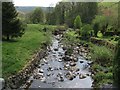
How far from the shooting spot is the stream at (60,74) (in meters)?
18.9

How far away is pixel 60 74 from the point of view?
21734 mm

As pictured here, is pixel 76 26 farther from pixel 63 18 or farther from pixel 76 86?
pixel 76 86

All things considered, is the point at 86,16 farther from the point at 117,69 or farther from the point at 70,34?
the point at 117,69

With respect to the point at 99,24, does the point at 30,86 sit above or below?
below

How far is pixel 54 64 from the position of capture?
25.8m

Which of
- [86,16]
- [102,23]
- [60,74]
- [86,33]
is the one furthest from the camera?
[86,16]

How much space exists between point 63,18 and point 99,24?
100 feet

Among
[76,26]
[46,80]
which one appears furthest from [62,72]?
[76,26]

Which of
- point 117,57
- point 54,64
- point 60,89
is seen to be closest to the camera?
point 117,57

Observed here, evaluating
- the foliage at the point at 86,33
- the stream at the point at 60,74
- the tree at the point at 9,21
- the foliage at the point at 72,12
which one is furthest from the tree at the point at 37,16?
the stream at the point at 60,74

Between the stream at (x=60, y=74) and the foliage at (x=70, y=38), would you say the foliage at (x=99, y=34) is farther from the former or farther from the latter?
the stream at (x=60, y=74)

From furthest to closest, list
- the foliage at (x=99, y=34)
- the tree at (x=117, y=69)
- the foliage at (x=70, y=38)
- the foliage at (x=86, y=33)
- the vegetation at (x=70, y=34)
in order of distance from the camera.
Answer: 1. the foliage at (x=86, y=33)
2. the foliage at (x=99, y=34)
3. the foliage at (x=70, y=38)
4. the vegetation at (x=70, y=34)
5. the tree at (x=117, y=69)

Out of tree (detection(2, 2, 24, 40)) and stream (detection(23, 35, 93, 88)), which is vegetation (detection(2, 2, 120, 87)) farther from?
stream (detection(23, 35, 93, 88))

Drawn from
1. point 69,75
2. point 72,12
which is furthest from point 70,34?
point 69,75
